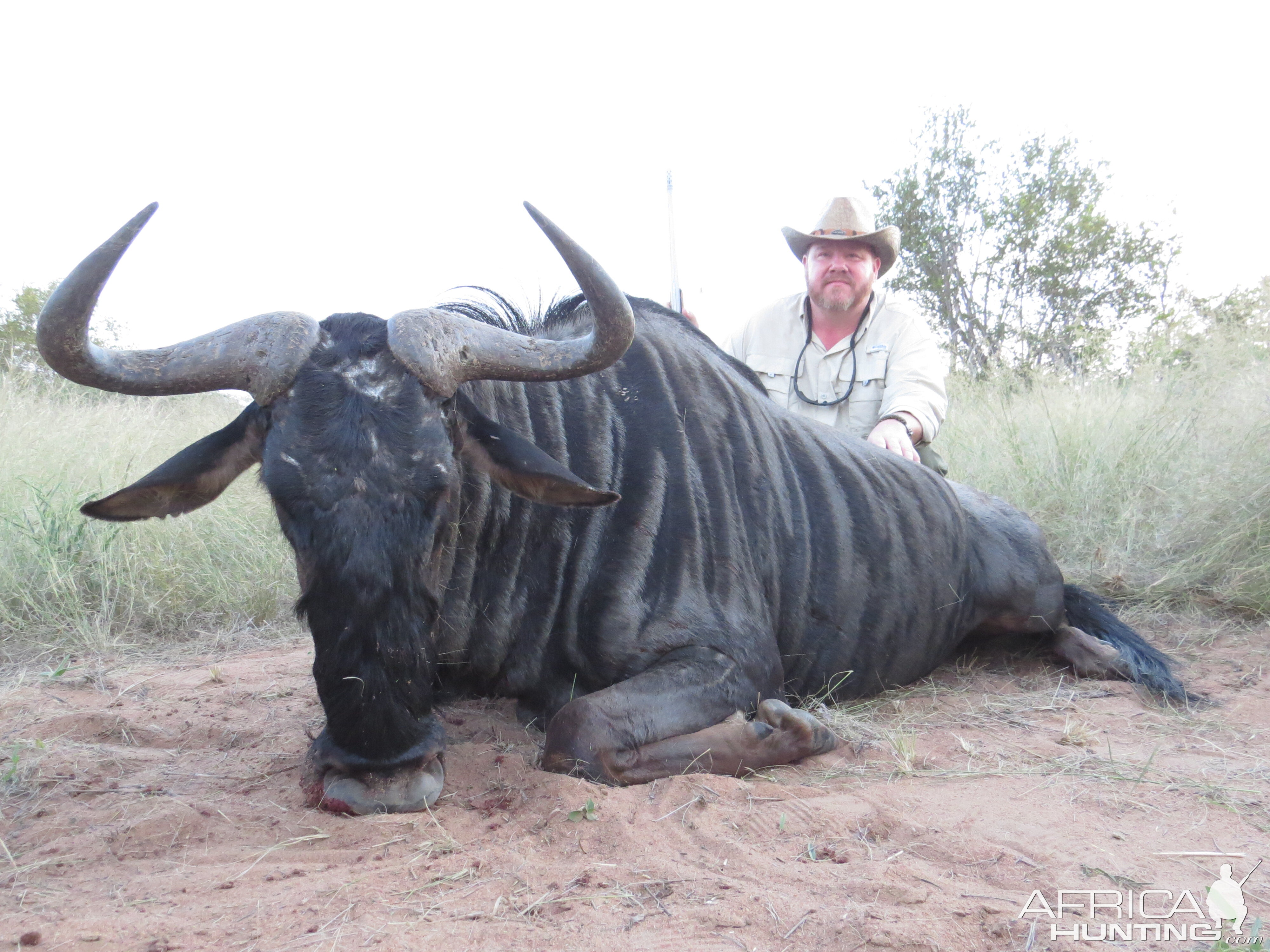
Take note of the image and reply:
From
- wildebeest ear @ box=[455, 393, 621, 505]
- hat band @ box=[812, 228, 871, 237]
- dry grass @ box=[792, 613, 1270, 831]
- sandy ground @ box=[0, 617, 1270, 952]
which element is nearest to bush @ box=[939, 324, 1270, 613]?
dry grass @ box=[792, 613, 1270, 831]

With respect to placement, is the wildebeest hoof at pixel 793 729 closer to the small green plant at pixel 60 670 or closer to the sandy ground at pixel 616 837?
the sandy ground at pixel 616 837

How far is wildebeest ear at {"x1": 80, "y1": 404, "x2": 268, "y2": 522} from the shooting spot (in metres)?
2.49

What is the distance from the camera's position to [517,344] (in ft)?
8.73

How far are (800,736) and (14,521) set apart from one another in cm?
419

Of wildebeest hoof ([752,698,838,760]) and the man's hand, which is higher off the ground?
the man's hand

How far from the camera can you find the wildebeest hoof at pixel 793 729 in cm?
276

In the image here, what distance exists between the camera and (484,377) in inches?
104

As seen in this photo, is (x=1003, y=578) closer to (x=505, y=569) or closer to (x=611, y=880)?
(x=505, y=569)

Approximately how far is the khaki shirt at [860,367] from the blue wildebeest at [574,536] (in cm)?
115

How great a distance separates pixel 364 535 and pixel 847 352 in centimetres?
409

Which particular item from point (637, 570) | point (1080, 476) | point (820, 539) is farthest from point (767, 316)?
point (637, 570)

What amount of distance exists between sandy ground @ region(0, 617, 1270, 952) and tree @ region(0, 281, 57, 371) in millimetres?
8482

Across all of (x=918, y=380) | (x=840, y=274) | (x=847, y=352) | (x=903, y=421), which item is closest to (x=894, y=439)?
(x=903, y=421)

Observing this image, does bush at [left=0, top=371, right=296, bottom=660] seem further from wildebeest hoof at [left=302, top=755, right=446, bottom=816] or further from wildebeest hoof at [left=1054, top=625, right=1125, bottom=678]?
wildebeest hoof at [left=1054, top=625, right=1125, bottom=678]
